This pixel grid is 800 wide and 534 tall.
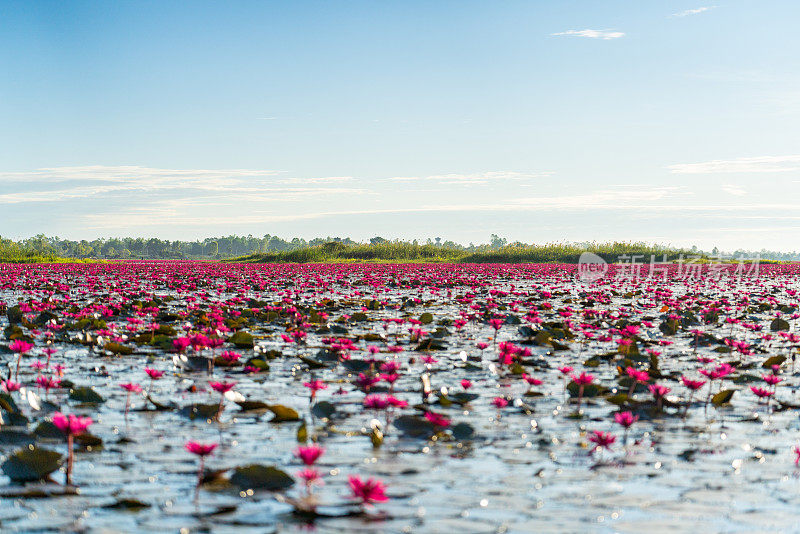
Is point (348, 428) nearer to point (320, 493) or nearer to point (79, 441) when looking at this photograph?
point (320, 493)

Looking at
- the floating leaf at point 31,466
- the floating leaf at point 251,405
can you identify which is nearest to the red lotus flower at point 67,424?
the floating leaf at point 31,466

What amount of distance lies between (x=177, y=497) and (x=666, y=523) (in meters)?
2.78

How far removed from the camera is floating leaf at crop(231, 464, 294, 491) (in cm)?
421

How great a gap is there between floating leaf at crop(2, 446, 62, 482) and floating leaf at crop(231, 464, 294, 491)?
116 cm

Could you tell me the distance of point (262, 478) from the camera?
13.9ft

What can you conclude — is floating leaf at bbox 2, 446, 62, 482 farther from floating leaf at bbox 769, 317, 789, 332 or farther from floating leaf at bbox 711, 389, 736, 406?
floating leaf at bbox 769, 317, 789, 332

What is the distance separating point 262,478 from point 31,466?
1.44 metres

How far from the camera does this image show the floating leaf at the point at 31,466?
171 inches

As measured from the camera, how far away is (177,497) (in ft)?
13.6

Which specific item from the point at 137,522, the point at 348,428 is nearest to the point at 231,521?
the point at 137,522

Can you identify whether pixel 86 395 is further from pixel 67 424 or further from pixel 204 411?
pixel 67 424

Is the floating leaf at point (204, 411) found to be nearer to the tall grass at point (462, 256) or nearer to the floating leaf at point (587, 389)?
the floating leaf at point (587, 389)

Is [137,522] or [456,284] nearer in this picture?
[137,522]

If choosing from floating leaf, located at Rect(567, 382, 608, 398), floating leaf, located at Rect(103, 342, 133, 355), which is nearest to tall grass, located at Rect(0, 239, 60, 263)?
floating leaf, located at Rect(103, 342, 133, 355)
